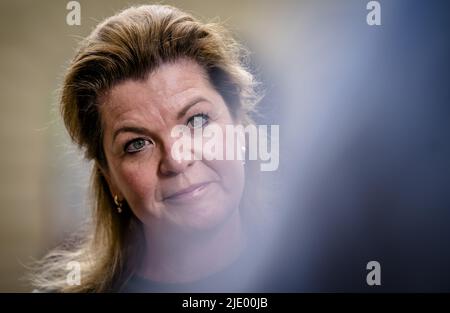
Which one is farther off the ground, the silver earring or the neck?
the silver earring

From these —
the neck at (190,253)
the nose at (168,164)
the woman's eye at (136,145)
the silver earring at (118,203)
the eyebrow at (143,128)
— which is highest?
the eyebrow at (143,128)

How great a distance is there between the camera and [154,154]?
116cm

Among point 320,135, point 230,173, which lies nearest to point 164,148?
point 230,173

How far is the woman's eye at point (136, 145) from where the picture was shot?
3.79 ft

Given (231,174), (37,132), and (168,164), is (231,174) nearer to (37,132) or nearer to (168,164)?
(168,164)

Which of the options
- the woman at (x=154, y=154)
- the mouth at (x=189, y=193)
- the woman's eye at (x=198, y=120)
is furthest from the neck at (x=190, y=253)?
the woman's eye at (x=198, y=120)

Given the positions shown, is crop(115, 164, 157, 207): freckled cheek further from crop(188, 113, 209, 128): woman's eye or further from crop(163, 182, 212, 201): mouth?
crop(188, 113, 209, 128): woman's eye

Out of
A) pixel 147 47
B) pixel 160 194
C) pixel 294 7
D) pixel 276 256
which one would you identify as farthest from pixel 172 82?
pixel 276 256

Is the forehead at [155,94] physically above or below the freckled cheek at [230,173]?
above

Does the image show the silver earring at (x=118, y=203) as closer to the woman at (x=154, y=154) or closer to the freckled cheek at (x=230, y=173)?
the woman at (x=154, y=154)

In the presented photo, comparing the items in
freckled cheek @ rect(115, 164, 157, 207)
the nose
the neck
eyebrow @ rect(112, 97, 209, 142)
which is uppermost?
eyebrow @ rect(112, 97, 209, 142)

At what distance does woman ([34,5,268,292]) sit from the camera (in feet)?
3.72

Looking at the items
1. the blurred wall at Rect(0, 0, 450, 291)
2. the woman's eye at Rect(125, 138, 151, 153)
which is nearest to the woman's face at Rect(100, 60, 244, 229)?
the woman's eye at Rect(125, 138, 151, 153)
